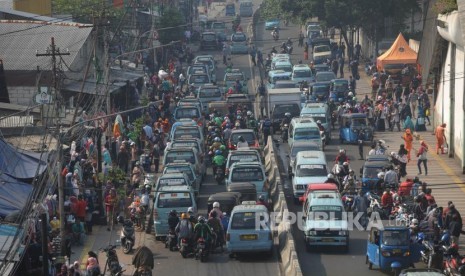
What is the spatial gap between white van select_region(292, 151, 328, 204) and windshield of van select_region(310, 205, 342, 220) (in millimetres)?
5983

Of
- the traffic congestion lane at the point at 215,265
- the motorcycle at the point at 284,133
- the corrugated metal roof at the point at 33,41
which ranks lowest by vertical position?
the motorcycle at the point at 284,133

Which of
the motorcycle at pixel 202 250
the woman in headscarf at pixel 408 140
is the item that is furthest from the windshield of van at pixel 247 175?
the woman in headscarf at pixel 408 140

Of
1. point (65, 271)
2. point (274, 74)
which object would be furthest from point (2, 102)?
point (274, 74)

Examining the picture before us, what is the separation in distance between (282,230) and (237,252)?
1.88 m

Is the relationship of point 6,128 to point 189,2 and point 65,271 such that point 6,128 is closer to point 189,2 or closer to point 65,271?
point 65,271

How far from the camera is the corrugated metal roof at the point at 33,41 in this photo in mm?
57406

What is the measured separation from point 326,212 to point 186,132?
54.1ft

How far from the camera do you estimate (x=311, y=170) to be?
45.1m

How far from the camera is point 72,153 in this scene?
45.0 metres

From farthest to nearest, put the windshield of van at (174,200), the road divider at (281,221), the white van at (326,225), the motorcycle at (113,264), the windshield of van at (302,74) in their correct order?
1. the windshield of van at (302,74)
2. the windshield of van at (174,200)
3. the white van at (326,225)
4. the road divider at (281,221)
5. the motorcycle at (113,264)

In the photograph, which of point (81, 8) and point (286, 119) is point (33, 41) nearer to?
point (286, 119)

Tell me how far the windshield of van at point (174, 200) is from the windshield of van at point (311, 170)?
575cm

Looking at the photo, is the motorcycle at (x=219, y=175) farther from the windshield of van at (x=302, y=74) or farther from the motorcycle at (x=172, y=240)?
the windshield of van at (x=302, y=74)

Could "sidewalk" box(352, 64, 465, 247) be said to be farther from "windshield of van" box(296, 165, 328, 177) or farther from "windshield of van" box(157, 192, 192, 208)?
"windshield of van" box(157, 192, 192, 208)
